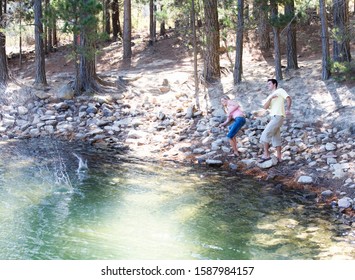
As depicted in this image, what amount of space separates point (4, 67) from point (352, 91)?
37.5ft

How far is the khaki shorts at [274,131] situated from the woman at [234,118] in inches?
25.7

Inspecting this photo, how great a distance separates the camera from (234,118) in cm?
1054

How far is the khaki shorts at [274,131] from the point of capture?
9.73 metres

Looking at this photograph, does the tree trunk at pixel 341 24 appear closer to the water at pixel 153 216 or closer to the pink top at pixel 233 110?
the pink top at pixel 233 110

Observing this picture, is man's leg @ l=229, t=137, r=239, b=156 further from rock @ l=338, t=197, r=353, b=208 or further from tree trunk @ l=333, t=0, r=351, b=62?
tree trunk @ l=333, t=0, r=351, b=62

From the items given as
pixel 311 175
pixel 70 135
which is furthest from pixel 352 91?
pixel 70 135

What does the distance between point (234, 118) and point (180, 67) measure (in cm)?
887

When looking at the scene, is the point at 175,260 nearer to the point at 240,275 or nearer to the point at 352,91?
the point at 240,275

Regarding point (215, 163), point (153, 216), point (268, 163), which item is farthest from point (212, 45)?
point (153, 216)

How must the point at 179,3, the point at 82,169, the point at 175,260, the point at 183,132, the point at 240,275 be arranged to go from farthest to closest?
the point at 179,3
the point at 183,132
the point at 82,169
the point at 175,260
the point at 240,275

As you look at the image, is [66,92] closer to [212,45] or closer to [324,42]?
[212,45]

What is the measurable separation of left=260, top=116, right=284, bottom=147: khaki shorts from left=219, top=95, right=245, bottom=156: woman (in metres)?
0.65

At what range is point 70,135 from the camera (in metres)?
13.4

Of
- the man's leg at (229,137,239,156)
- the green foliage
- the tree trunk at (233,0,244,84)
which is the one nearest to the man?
the man's leg at (229,137,239,156)
